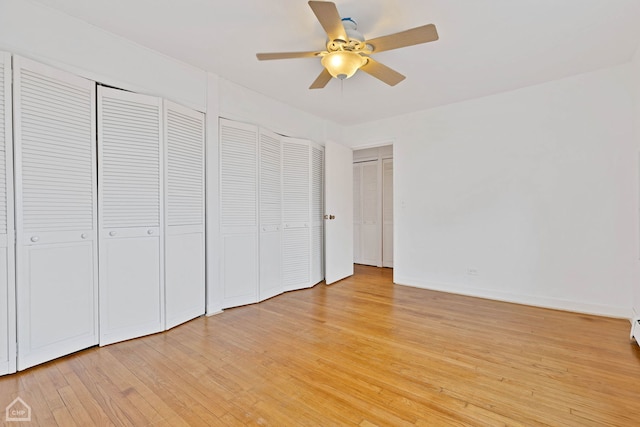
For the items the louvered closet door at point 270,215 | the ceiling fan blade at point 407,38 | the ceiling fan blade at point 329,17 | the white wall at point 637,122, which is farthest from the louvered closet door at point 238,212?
the white wall at point 637,122

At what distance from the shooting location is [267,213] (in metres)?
3.60

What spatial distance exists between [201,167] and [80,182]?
40.3 inches

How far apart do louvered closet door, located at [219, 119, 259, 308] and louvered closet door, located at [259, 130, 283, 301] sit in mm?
115

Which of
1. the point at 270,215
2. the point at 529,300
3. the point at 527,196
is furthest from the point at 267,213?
the point at 529,300

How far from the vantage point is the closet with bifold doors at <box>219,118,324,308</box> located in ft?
10.5

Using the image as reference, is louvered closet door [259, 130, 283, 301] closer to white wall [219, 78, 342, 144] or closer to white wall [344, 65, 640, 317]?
white wall [219, 78, 342, 144]

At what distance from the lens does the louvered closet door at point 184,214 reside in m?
2.66

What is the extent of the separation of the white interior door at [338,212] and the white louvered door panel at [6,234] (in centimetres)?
319

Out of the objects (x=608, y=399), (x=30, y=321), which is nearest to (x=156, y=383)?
(x=30, y=321)

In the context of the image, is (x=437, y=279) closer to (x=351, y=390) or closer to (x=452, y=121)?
(x=452, y=121)

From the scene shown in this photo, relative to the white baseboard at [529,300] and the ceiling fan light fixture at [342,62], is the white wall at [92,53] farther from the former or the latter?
the white baseboard at [529,300]

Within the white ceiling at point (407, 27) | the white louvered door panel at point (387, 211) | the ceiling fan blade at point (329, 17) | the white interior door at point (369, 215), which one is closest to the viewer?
the ceiling fan blade at point (329, 17)

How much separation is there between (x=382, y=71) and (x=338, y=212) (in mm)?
2459

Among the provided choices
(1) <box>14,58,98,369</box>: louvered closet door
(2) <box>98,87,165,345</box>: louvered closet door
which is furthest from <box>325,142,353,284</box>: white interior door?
(1) <box>14,58,98,369</box>: louvered closet door
